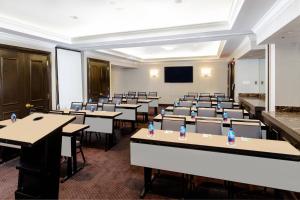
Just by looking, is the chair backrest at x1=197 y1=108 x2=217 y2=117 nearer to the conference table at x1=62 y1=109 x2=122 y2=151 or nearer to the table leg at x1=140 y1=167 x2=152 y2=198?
the conference table at x1=62 y1=109 x2=122 y2=151

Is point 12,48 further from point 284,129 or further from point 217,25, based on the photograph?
point 284,129

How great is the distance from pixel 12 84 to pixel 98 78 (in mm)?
3848

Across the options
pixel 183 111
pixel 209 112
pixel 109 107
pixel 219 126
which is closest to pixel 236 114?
pixel 209 112

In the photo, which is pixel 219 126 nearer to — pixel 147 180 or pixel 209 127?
pixel 209 127

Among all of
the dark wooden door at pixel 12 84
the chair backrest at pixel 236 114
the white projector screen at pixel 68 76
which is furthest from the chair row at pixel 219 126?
the white projector screen at pixel 68 76

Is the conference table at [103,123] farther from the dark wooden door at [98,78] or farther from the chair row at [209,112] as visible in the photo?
the dark wooden door at [98,78]

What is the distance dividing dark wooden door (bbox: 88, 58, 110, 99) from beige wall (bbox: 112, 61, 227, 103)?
3.03 meters

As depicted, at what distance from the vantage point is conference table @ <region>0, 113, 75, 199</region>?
151 cm

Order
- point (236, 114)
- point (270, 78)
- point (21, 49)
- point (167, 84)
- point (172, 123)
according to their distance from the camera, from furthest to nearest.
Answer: point (167, 84) → point (21, 49) → point (270, 78) → point (236, 114) → point (172, 123)

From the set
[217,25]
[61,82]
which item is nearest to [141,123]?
[61,82]

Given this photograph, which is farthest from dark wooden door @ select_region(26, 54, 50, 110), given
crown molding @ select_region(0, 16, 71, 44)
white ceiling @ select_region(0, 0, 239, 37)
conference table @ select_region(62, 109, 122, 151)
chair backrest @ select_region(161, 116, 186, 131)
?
chair backrest @ select_region(161, 116, 186, 131)

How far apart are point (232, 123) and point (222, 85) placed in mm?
9121

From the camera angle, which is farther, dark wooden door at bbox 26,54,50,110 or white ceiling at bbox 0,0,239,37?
dark wooden door at bbox 26,54,50,110

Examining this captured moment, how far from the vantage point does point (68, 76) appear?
271 inches
